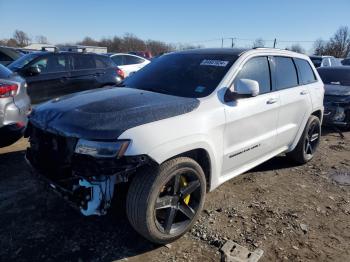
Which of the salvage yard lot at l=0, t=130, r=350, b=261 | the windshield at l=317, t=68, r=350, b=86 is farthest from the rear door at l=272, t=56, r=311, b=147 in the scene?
the windshield at l=317, t=68, r=350, b=86

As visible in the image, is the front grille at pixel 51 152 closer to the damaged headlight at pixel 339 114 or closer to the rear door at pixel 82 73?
the rear door at pixel 82 73

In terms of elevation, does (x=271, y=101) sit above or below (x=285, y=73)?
below

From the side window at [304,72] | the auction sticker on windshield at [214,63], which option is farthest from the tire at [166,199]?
the side window at [304,72]

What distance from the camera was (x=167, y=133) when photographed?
2918 millimetres

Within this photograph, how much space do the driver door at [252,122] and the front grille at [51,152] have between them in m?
1.56

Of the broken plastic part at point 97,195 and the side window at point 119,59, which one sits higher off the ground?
the side window at point 119,59

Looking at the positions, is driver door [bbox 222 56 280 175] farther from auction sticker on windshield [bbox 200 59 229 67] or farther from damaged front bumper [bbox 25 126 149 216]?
damaged front bumper [bbox 25 126 149 216]

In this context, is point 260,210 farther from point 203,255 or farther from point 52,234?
point 52,234

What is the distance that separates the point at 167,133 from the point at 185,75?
1.21 metres

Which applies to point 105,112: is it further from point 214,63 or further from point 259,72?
point 259,72

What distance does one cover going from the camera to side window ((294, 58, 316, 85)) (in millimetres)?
5113

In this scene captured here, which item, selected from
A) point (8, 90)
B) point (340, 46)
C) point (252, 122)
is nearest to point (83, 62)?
point (8, 90)

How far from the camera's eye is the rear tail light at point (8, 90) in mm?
4801

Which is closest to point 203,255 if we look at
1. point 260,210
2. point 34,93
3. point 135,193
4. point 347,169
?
point 135,193
